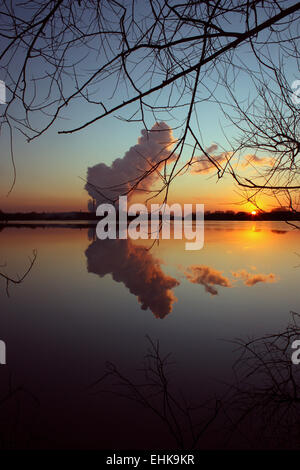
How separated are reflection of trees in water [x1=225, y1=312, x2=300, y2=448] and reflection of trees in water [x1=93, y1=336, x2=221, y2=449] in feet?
0.66

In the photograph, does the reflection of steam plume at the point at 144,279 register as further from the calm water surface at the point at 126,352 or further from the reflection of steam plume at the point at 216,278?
the reflection of steam plume at the point at 216,278

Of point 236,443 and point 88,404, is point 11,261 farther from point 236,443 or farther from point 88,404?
point 236,443

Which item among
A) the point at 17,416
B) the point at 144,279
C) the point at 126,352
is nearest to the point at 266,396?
the point at 126,352

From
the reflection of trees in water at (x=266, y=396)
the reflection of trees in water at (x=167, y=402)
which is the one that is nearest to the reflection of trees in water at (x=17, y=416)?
the reflection of trees in water at (x=167, y=402)

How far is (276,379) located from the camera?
2633 mm

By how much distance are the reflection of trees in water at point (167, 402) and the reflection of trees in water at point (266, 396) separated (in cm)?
20

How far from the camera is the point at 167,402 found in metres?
2.51

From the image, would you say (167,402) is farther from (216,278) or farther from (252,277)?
(252,277)

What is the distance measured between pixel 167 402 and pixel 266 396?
0.73m

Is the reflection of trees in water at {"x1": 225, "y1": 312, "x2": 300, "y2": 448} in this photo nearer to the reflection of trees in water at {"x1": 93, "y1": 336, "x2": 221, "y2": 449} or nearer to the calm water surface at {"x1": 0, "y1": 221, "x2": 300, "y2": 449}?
the calm water surface at {"x1": 0, "y1": 221, "x2": 300, "y2": 449}

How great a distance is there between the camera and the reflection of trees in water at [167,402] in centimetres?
210

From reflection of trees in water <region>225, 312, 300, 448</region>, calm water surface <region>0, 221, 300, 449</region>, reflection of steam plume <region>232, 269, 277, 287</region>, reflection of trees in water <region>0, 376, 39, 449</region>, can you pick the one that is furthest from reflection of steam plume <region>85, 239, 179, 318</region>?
reflection of trees in water <region>0, 376, 39, 449</region>

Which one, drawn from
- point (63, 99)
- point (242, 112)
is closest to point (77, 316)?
point (242, 112)

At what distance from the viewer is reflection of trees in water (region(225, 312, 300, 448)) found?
78.7 inches
